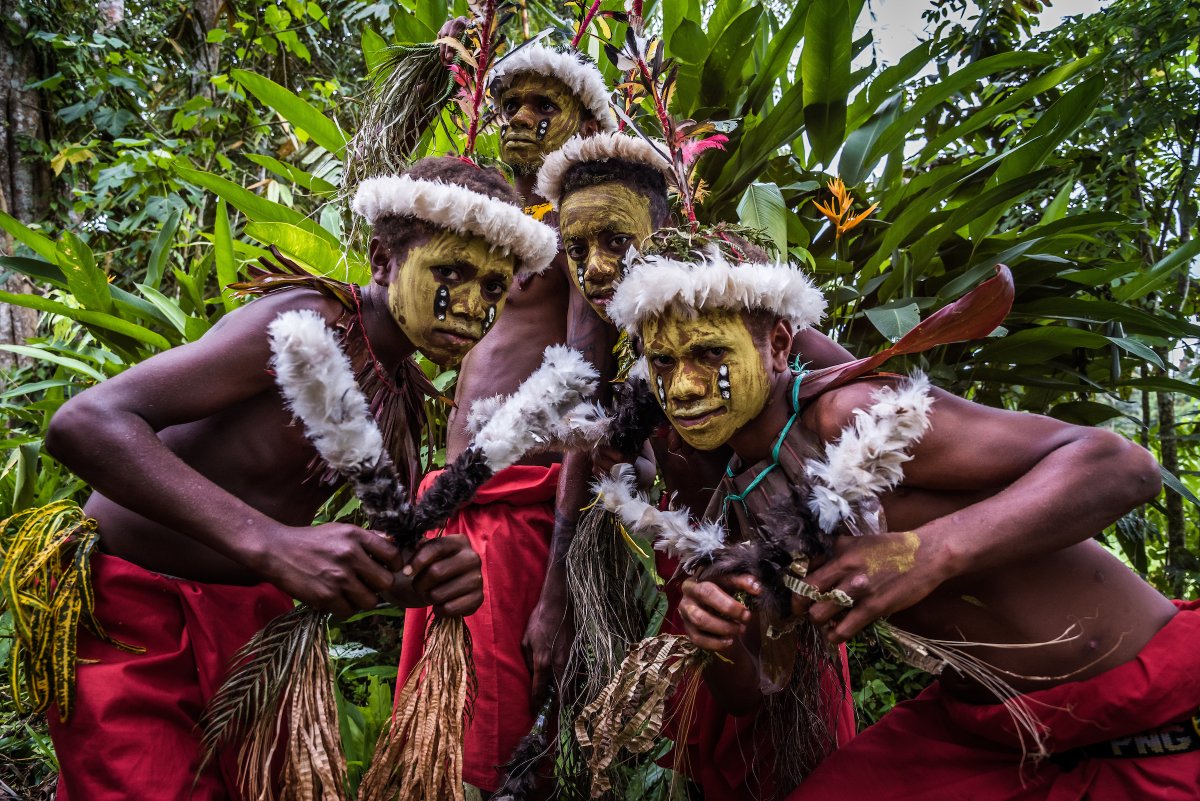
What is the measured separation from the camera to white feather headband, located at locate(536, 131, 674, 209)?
85.1 inches

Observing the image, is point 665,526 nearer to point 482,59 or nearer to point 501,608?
point 501,608

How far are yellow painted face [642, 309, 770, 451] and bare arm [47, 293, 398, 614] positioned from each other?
2.08ft

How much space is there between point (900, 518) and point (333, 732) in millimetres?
1176

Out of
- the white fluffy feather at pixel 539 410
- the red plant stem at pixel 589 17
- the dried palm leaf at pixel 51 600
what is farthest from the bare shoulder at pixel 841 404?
the dried palm leaf at pixel 51 600

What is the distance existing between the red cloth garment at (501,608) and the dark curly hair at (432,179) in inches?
21.6

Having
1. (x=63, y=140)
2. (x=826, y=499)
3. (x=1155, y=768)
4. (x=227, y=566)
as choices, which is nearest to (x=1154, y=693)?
(x=1155, y=768)

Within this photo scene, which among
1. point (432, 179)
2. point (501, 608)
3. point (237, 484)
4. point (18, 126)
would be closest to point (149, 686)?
point (237, 484)

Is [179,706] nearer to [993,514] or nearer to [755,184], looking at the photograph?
[993,514]

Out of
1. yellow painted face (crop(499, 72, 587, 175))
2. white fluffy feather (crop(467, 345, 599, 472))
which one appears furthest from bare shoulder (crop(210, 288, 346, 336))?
yellow painted face (crop(499, 72, 587, 175))

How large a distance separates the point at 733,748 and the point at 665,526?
2.31ft

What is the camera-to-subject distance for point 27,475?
318 centimetres

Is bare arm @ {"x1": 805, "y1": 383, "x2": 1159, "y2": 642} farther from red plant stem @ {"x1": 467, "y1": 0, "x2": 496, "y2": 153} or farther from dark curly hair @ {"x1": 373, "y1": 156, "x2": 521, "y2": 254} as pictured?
red plant stem @ {"x1": 467, "y1": 0, "x2": 496, "y2": 153}

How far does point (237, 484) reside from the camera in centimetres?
171

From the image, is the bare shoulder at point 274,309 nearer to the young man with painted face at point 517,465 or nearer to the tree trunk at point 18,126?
the young man with painted face at point 517,465
